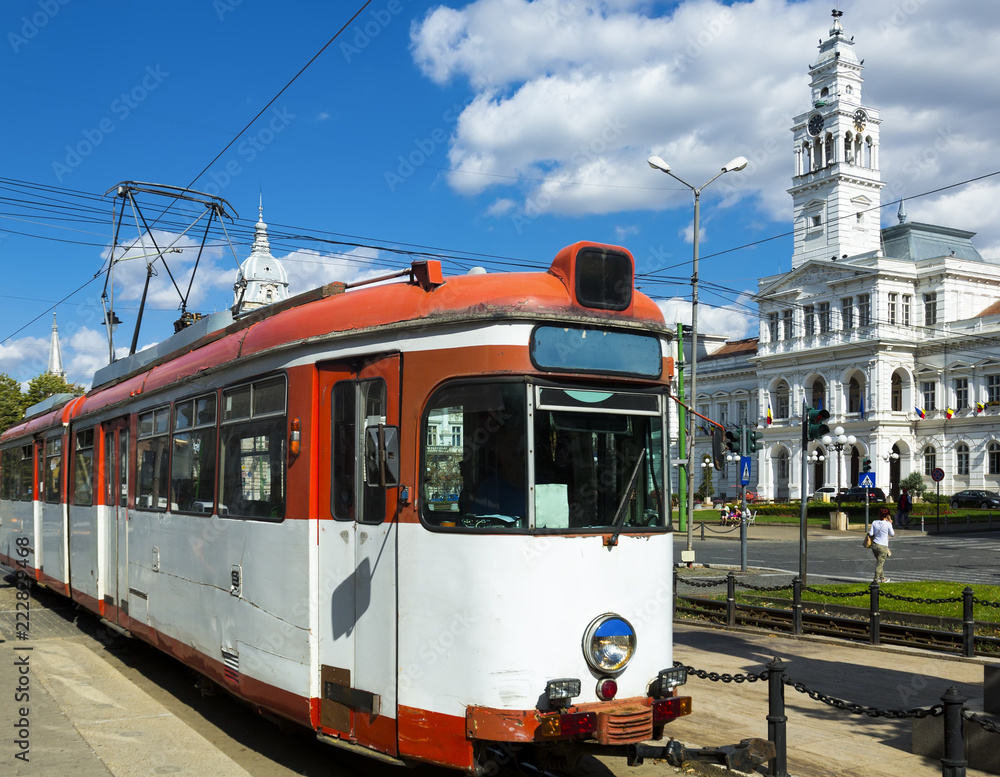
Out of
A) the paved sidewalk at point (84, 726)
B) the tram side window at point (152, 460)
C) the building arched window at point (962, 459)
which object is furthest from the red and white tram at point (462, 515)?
the building arched window at point (962, 459)

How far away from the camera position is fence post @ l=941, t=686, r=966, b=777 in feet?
19.8

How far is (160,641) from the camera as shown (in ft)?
33.0

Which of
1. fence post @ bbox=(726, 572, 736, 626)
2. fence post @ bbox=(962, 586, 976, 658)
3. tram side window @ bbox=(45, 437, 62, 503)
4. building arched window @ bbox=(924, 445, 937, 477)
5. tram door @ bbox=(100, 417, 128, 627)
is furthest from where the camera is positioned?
building arched window @ bbox=(924, 445, 937, 477)

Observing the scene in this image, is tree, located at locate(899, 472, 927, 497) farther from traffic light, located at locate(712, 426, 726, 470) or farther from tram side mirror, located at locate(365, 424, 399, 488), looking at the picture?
tram side mirror, located at locate(365, 424, 399, 488)

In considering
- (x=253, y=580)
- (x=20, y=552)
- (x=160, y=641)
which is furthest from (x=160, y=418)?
(x=20, y=552)

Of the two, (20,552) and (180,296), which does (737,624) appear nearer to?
(180,296)

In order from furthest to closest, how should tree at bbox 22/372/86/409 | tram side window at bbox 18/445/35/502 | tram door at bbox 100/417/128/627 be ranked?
tree at bbox 22/372/86/409
tram side window at bbox 18/445/35/502
tram door at bbox 100/417/128/627

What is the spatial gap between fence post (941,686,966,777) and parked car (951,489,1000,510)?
60744 mm

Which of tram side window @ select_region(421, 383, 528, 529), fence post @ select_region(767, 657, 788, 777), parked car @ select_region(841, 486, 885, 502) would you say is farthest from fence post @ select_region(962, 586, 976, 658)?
parked car @ select_region(841, 486, 885, 502)

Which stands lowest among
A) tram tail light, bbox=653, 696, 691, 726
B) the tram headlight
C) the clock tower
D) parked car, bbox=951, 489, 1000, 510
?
parked car, bbox=951, 489, 1000, 510

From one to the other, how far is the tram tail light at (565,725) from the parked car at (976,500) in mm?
61986

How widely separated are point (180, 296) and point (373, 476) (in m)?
11.5

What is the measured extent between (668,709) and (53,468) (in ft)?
40.7

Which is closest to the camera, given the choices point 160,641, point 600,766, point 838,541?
point 600,766
